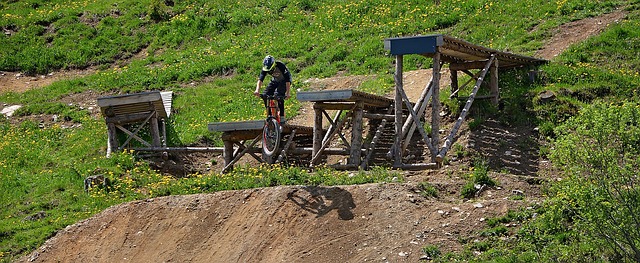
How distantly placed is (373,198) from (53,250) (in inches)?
266

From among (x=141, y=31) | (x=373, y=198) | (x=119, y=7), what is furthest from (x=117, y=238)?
(x=119, y=7)

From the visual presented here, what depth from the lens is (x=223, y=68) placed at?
35406 millimetres

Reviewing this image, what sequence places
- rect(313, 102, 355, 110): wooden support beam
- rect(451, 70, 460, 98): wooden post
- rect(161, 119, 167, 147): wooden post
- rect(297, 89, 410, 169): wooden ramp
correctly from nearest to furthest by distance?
1. rect(297, 89, 410, 169): wooden ramp
2. rect(313, 102, 355, 110): wooden support beam
3. rect(451, 70, 460, 98): wooden post
4. rect(161, 119, 167, 147): wooden post

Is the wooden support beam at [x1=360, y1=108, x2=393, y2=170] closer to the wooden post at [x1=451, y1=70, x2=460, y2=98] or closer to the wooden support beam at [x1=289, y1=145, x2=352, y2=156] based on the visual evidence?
the wooden support beam at [x1=289, y1=145, x2=352, y2=156]

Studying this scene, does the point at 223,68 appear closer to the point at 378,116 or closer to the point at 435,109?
the point at 378,116

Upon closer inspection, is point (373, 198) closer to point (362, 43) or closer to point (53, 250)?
point (53, 250)

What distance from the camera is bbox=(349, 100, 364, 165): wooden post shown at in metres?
24.0

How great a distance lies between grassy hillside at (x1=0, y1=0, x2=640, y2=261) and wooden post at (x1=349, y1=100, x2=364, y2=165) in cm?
198

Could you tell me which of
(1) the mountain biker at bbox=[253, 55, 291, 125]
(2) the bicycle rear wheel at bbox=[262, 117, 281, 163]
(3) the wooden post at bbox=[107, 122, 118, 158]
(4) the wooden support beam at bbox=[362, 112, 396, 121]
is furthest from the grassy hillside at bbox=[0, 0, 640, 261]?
(4) the wooden support beam at bbox=[362, 112, 396, 121]

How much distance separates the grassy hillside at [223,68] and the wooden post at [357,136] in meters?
1.98

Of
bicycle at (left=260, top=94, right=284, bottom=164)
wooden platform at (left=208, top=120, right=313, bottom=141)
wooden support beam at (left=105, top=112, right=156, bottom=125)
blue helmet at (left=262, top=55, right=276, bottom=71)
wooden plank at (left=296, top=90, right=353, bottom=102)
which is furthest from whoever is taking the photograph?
wooden support beam at (left=105, top=112, right=156, bottom=125)

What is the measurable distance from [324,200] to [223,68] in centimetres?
1598

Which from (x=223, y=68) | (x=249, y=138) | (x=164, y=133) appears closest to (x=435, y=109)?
(x=249, y=138)

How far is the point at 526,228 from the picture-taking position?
1795 centimetres
